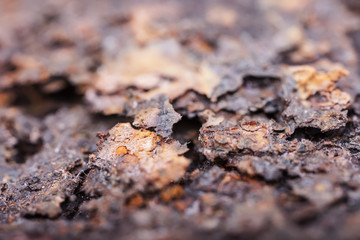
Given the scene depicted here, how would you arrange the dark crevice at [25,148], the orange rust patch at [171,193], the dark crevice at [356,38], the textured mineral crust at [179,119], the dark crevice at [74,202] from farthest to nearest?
the dark crevice at [356,38] → the dark crevice at [25,148] → the dark crevice at [74,202] → the orange rust patch at [171,193] → the textured mineral crust at [179,119]

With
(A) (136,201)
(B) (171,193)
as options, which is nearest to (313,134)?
(B) (171,193)

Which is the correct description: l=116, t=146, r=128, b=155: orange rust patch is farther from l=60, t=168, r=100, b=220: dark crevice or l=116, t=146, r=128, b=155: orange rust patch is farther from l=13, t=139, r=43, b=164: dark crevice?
l=13, t=139, r=43, b=164: dark crevice

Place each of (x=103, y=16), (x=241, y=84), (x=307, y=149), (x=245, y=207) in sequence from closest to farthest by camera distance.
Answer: (x=245, y=207)
(x=307, y=149)
(x=241, y=84)
(x=103, y=16)

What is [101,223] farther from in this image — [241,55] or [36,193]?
[241,55]

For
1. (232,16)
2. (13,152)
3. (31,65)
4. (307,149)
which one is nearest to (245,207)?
(307,149)

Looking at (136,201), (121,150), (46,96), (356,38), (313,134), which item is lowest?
(136,201)

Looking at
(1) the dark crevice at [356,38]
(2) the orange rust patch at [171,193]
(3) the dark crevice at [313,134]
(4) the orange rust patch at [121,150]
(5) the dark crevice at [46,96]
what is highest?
(1) the dark crevice at [356,38]

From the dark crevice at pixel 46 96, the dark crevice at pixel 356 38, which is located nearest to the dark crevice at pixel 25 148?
the dark crevice at pixel 46 96

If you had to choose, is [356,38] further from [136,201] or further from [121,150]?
[136,201]

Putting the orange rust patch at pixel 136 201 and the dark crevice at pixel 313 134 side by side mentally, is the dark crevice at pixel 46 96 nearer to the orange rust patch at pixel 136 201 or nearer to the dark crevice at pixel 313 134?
the orange rust patch at pixel 136 201
